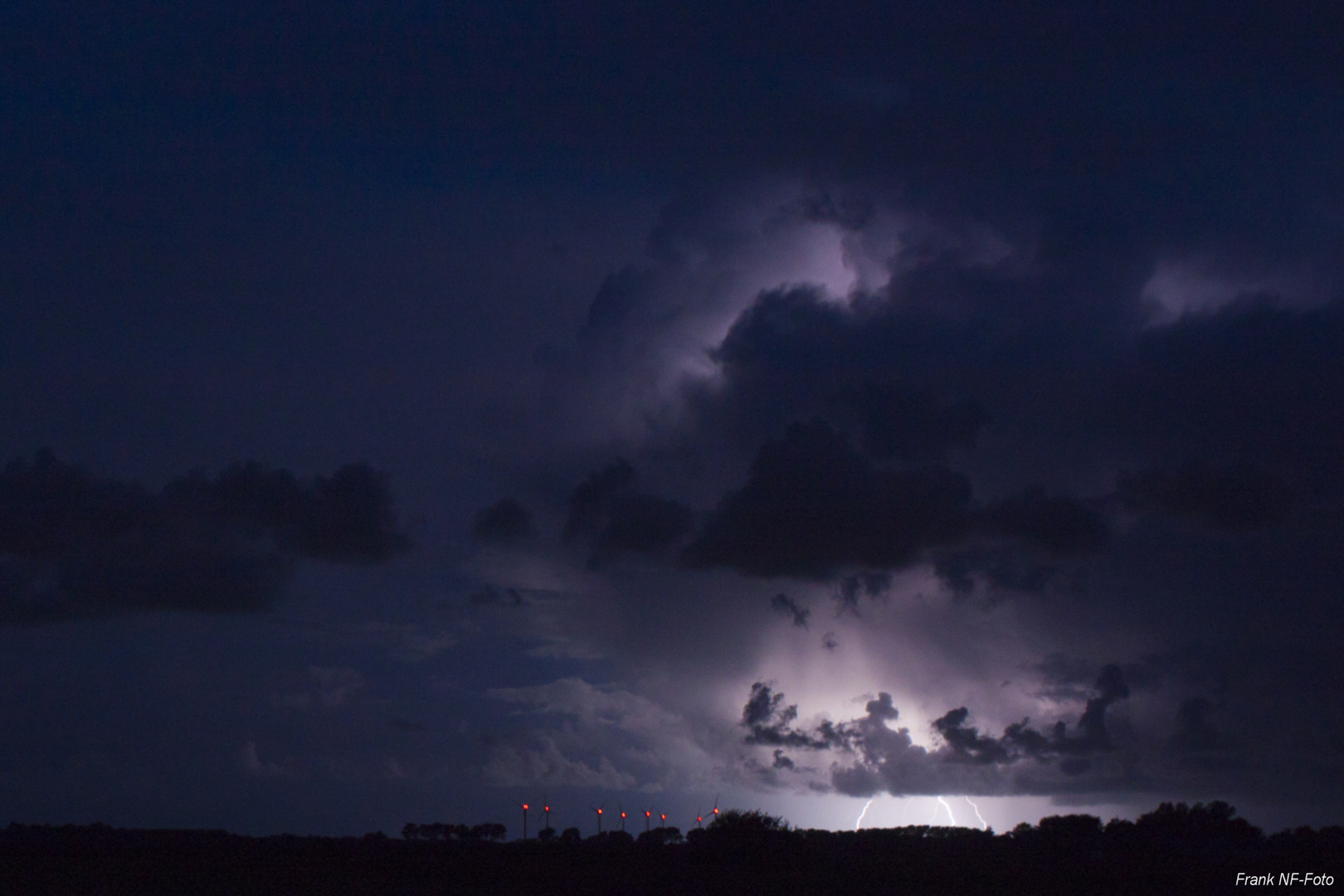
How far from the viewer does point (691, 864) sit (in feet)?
Result: 366

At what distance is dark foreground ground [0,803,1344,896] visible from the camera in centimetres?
8544

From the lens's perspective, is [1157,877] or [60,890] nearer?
[60,890]

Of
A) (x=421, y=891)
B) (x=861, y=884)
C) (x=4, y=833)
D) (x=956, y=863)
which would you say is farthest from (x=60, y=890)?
(x=4, y=833)

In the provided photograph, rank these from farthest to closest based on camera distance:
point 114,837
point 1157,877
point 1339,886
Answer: point 114,837
point 1157,877
point 1339,886

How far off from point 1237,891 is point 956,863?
111 feet

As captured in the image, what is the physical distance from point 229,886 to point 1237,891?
251 feet

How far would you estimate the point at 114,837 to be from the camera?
16800cm

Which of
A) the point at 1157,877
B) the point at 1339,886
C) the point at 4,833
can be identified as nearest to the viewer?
the point at 1339,886

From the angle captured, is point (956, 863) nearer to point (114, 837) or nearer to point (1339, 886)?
point (1339, 886)

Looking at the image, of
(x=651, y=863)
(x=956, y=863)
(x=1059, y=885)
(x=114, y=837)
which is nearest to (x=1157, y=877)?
(x=1059, y=885)

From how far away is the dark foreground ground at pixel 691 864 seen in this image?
85.4 metres

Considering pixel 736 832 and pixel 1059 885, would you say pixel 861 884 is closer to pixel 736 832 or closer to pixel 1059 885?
pixel 1059 885

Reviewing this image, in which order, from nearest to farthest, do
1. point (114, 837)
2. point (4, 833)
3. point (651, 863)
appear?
1. point (651, 863)
2. point (114, 837)
3. point (4, 833)

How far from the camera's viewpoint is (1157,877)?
317 feet
